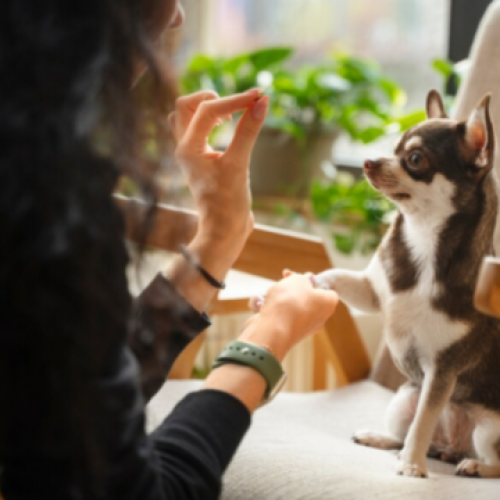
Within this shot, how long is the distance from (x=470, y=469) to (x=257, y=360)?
46 centimetres

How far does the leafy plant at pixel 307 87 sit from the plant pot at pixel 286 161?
0.19 ft

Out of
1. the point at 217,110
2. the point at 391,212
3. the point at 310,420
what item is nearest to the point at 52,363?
the point at 217,110

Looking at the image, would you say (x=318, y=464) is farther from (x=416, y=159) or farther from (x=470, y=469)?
(x=416, y=159)

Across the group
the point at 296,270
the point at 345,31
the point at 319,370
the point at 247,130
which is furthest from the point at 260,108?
the point at 345,31

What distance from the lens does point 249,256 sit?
1.47 m

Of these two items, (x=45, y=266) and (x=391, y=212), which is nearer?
(x=45, y=266)

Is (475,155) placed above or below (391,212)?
above

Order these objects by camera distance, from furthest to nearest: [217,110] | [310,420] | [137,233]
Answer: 1. [310,420]
2. [217,110]
3. [137,233]

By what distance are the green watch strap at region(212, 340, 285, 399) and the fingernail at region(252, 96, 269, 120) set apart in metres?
0.26

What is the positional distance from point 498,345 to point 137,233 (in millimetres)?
628

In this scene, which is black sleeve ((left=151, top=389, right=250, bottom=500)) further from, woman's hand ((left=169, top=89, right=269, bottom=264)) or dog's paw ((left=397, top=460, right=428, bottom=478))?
dog's paw ((left=397, top=460, right=428, bottom=478))

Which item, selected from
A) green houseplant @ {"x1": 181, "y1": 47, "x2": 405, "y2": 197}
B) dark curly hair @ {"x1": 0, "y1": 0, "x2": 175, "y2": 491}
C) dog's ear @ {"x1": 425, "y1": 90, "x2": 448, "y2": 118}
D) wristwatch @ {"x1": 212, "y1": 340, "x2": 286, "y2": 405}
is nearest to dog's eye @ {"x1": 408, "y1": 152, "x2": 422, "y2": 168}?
dog's ear @ {"x1": 425, "y1": 90, "x2": 448, "y2": 118}

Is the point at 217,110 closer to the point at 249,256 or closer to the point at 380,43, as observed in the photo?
the point at 249,256

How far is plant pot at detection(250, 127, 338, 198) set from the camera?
2.48m
